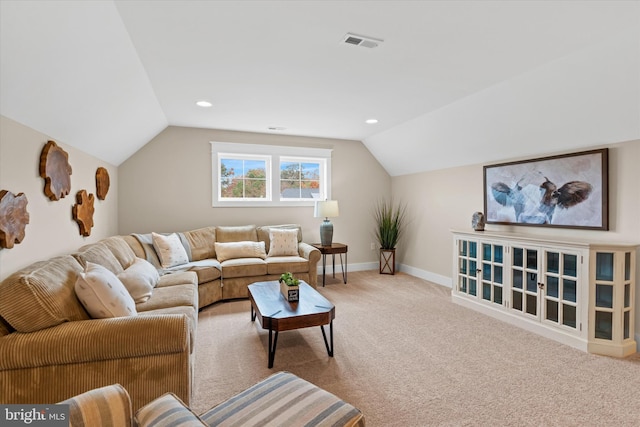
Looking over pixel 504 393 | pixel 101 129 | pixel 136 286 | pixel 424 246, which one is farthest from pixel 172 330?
pixel 424 246

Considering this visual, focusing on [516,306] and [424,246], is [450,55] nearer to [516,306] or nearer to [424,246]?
[516,306]

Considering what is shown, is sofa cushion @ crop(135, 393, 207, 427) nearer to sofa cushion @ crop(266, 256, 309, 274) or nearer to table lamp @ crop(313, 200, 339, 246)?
sofa cushion @ crop(266, 256, 309, 274)

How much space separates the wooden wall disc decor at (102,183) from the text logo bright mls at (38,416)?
3151mm

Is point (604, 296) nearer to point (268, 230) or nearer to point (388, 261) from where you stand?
point (388, 261)

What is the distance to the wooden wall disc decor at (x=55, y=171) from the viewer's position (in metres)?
2.37

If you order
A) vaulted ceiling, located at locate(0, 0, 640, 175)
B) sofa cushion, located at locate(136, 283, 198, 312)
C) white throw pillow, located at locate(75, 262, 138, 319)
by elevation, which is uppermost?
vaulted ceiling, located at locate(0, 0, 640, 175)

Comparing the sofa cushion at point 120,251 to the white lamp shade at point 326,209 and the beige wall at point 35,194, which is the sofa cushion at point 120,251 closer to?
the beige wall at point 35,194

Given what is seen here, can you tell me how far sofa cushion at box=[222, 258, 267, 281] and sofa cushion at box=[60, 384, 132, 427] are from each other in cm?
304

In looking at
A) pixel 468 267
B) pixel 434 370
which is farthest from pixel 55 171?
pixel 468 267

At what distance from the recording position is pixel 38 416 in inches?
37.0

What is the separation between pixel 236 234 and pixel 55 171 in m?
2.45

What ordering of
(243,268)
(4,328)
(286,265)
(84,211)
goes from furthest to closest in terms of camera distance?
(286,265) < (243,268) < (84,211) < (4,328)

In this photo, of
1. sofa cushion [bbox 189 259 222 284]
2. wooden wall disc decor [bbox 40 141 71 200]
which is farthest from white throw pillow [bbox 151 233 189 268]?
wooden wall disc decor [bbox 40 141 71 200]

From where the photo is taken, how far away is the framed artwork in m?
2.96
